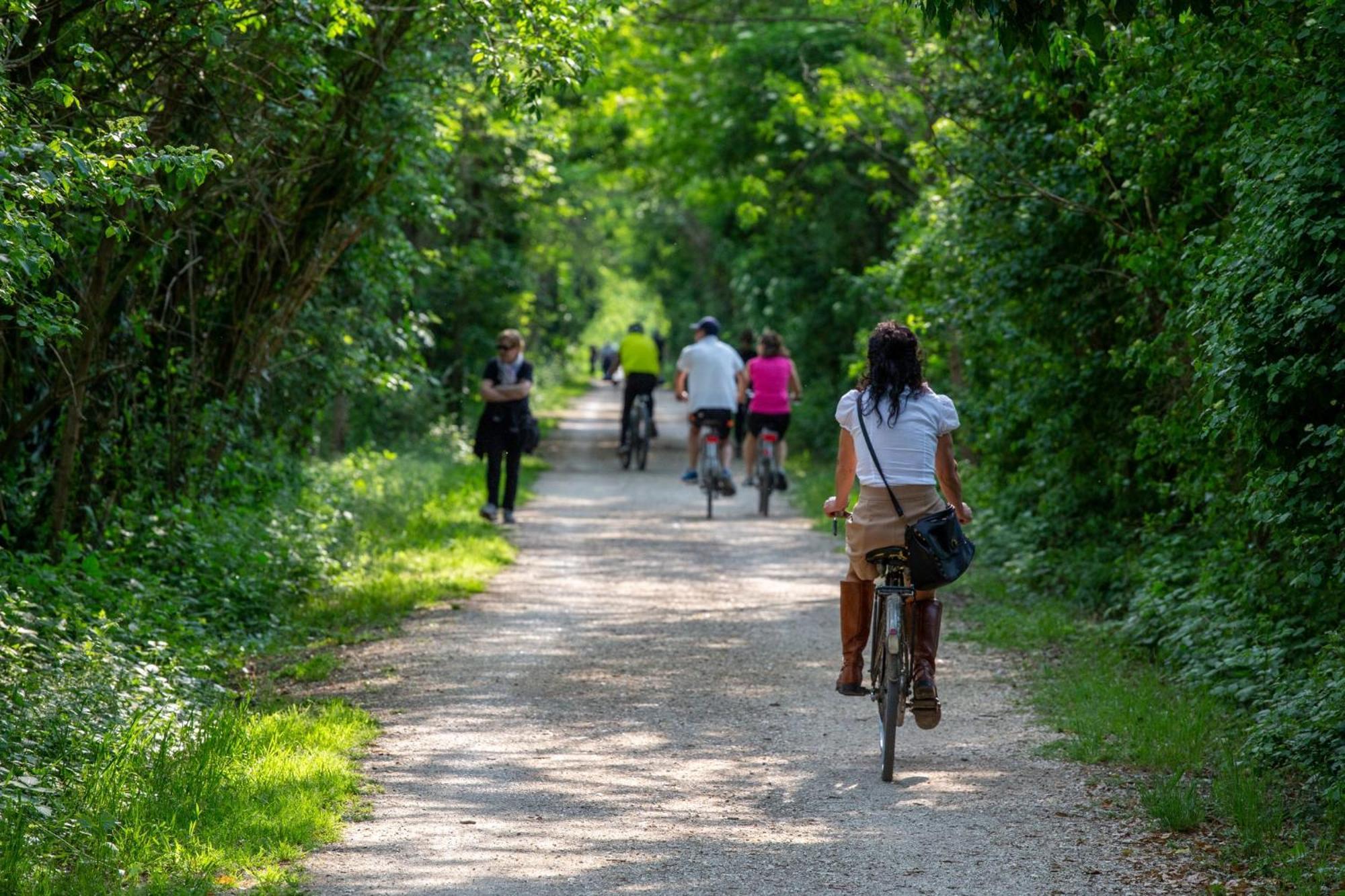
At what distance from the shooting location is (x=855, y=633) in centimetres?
750

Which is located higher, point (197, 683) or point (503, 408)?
point (503, 408)

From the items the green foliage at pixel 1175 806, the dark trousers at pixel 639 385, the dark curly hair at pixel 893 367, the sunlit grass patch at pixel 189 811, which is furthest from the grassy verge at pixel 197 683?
the dark trousers at pixel 639 385

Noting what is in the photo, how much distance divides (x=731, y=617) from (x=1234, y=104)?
5119mm

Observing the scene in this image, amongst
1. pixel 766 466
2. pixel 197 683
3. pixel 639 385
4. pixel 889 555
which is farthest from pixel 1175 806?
pixel 639 385

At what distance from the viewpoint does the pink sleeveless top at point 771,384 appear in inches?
694

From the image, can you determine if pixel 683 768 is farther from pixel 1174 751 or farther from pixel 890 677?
pixel 1174 751

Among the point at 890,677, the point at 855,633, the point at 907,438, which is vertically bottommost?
the point at 890,677

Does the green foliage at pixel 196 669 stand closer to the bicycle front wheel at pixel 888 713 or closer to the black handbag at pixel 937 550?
the bicycle front wheel at pixel 888 713

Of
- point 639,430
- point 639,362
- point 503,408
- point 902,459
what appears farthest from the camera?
point 639,430

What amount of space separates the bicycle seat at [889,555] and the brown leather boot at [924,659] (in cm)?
26

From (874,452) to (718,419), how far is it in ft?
34.6

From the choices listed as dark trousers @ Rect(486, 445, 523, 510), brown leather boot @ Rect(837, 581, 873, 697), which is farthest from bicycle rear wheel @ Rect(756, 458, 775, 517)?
brown leather boot @ Rect(837, 581, 873, 697)

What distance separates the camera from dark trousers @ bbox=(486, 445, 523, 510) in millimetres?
16016

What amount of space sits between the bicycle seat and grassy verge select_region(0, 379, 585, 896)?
8.31 ft
